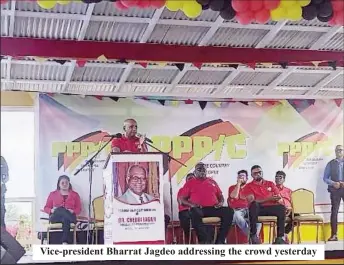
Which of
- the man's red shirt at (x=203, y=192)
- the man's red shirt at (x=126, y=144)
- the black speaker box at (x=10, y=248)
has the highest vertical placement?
the man's red shirt at (x=126, y=144)

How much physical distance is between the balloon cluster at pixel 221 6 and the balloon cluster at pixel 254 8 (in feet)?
0.47

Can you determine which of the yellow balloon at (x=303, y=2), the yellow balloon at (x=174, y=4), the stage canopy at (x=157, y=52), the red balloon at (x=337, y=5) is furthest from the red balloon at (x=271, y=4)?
the stage canopy at (x=157, y=52)

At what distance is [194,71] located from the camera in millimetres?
7520

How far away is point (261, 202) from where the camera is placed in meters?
7.43

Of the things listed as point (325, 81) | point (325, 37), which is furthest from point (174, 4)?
point (325, 81)

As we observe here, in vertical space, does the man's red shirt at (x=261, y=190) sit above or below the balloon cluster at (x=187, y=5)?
below

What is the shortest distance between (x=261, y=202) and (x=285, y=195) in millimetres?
348

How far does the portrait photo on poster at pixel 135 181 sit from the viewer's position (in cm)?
696

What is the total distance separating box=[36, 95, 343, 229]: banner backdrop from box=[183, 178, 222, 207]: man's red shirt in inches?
3.5

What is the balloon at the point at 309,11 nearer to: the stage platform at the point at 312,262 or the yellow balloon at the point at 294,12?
the yellow balloon at the point at 294,12

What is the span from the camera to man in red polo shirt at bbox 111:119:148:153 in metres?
7.23

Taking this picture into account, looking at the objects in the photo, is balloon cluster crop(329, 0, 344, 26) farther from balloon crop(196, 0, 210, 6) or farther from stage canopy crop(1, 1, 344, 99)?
stage canopy crop(1, 1, 344, 99)

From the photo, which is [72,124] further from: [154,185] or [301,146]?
[301,146]

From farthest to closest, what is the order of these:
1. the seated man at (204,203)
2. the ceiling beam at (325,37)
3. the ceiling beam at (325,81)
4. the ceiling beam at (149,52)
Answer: the ceiling beam at (325,81)
the seated man at (204,203)
the ceiling beam at (325,37)
the ceiling beam at (149,52)
